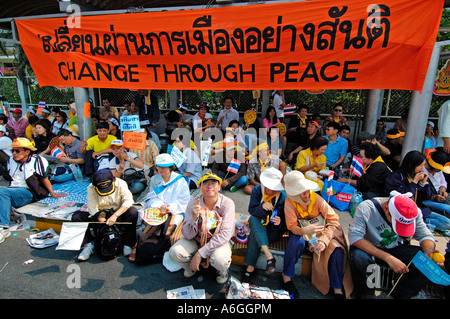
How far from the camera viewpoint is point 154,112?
746 cm

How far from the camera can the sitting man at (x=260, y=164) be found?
518cm

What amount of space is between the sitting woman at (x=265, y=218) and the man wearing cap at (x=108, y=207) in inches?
68.0

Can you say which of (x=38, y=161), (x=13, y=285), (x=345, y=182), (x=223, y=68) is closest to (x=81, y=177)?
(x=38, y=161)

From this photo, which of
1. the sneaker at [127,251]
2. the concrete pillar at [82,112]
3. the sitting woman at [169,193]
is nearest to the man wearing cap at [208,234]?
the sitting woman at [169,193]

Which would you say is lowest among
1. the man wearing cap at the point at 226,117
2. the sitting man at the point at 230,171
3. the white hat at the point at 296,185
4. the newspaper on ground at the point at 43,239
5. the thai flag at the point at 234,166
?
the newspaper on ground at the point at 43,239

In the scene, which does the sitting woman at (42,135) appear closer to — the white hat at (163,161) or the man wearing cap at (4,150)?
the man wearing cap at (4,150)

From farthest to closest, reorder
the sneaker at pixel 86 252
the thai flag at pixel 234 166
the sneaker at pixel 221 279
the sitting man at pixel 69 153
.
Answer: the sitting man at pixel 69 153 < the thai flag at pixel 234 166 < the sneaker at pixel 86 252 < the sneaker at pixel 221 279

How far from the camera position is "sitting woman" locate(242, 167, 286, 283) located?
325cm

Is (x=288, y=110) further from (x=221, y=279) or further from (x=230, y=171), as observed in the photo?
(x=221, y=279)

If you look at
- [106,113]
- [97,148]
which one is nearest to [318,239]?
[97,148]

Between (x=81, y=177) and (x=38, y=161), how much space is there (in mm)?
1477

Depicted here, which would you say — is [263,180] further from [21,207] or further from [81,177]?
[81,177]

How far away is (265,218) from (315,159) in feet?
6.93

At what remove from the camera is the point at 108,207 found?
3.88 metres
